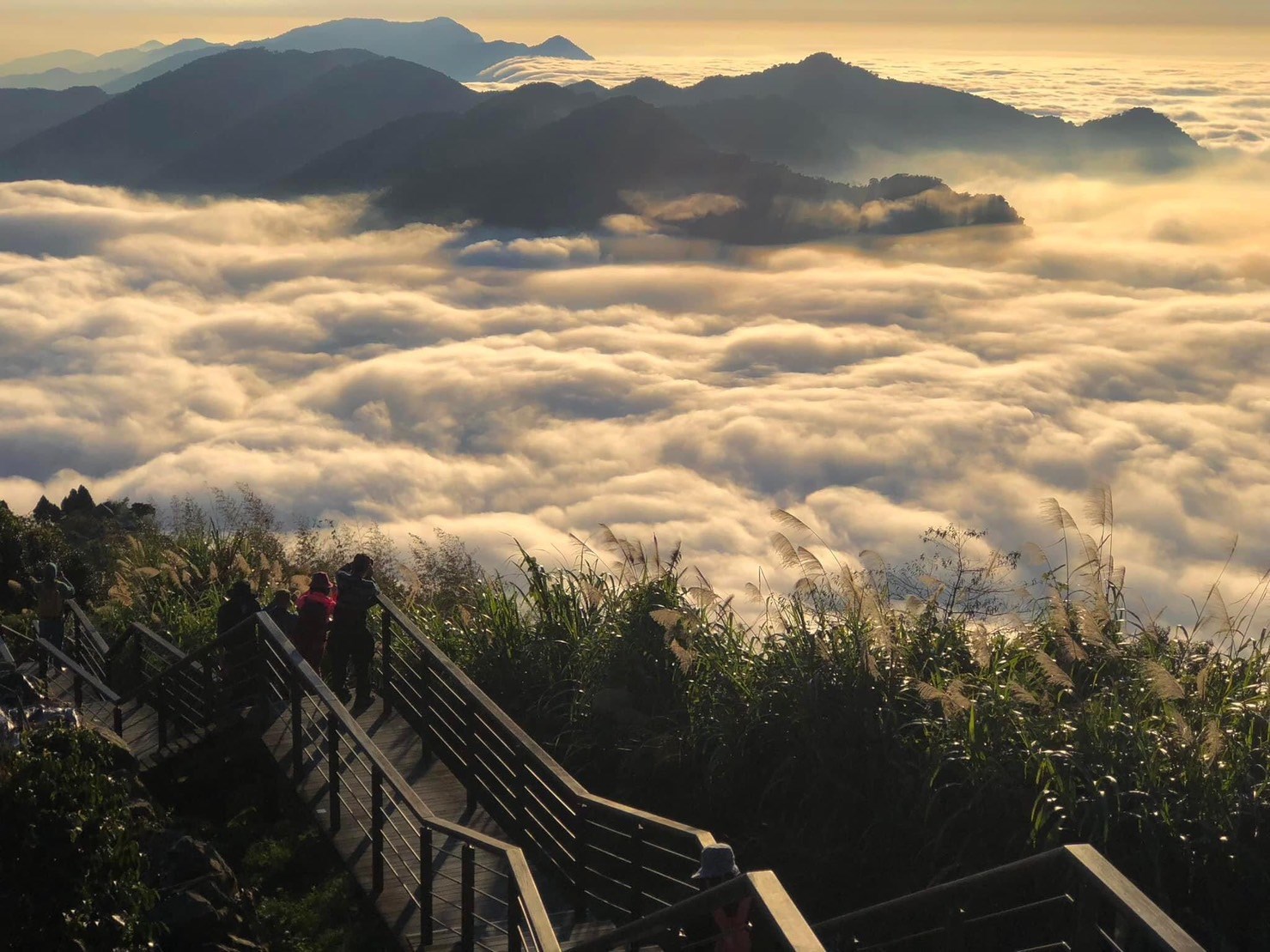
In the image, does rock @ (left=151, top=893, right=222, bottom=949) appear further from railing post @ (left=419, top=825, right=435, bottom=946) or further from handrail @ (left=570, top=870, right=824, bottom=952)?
handrail @ (left=570, top=870, right=824, bottom=952)

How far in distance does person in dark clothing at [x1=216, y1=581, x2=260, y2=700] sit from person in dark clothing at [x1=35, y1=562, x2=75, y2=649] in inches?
201

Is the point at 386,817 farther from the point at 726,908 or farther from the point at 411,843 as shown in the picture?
the point at 726,908

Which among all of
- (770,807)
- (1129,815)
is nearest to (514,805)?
(770,807)

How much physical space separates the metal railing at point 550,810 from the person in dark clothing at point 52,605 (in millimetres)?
Result: 7245

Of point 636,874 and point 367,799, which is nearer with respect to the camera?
point 636,874

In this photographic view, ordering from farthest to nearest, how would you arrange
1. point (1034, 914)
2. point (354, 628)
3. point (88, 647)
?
point (88, 647) → point (354, 628) → point (1034, 914)

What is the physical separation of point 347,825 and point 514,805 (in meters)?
1.21

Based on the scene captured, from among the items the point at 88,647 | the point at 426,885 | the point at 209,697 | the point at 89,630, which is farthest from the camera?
the point at 88,647

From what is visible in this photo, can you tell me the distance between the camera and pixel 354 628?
11.6 m

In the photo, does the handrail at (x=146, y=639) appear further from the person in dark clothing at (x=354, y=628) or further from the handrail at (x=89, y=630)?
the person in dark clothing at (x=354, y=628)

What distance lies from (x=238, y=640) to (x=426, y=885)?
4.66 metres

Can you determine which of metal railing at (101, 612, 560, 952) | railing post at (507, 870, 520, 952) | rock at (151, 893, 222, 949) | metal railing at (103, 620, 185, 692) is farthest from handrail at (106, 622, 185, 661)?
railing post at (507, 870, 520, 952)

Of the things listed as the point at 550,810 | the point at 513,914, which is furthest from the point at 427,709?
the point at 513,914

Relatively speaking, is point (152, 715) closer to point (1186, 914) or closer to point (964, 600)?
point (964, 600)
